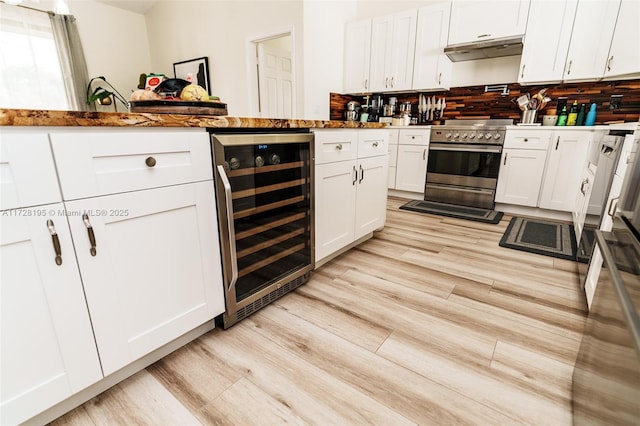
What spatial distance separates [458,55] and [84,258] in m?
4.05

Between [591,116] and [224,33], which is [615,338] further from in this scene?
[224,33]

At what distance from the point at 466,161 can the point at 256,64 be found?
9.64 ft

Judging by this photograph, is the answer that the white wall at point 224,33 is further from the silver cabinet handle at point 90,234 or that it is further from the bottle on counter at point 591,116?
the silver cabinet handle at point 90,234

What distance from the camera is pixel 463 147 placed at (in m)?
3.34

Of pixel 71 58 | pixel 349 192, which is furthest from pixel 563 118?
pixel 71 58

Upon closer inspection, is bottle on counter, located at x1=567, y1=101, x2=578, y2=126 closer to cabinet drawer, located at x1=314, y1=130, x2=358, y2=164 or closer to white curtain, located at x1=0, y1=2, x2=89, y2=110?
cabinet drawer, located at x1=314, y1=130, x2=358, y2=164

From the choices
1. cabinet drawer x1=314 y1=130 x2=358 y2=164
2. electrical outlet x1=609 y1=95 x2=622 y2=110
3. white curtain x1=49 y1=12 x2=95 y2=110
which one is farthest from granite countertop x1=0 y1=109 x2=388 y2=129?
white curtain x1=49 y1=12 x2=95 y2=110

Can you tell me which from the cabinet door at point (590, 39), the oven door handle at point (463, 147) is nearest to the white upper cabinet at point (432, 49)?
the oven door handle at point (463, 147)

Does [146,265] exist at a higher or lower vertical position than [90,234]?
lower

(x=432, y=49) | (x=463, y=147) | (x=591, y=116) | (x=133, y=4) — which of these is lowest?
(x=463, y=147)

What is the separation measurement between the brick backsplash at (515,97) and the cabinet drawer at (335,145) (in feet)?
8.15

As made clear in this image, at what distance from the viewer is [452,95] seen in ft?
12.7

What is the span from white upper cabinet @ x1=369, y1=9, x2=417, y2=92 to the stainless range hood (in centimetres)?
51

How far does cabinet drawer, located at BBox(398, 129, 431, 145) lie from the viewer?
360cm
